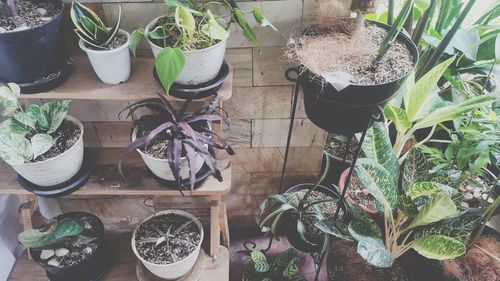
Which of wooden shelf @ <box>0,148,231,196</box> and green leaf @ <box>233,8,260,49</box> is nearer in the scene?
green leaf @ <box>233,8,260,49</box>

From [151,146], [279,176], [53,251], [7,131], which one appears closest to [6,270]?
[53,251]

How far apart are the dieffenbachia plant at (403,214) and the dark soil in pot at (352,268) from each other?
151 millimetres

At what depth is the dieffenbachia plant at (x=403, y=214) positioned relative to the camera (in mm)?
1074

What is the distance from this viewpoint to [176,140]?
41.8 inches

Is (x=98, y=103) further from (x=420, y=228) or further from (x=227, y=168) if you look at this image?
(x=420, y=228)

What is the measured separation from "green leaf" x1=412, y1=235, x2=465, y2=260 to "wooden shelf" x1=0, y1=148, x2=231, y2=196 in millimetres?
556

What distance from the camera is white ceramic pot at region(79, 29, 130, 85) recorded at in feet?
3.48

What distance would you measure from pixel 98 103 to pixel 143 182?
0.31 m

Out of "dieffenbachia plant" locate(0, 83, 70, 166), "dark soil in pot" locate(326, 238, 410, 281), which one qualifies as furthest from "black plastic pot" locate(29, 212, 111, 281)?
"dark soil in pot" locate(326, 238, 410, 281)

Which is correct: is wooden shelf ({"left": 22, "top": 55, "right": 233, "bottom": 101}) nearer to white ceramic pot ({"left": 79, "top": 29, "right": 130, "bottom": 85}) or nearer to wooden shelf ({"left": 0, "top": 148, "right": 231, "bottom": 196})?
white ceramic pot ({"left": 79, "top": 29, "right": 130, "bottom": 85})

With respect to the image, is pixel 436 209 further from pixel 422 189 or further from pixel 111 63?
pixel 111 63

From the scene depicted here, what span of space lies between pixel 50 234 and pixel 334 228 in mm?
892

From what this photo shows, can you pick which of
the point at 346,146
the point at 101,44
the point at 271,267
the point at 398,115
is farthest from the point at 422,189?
the point at 101,44

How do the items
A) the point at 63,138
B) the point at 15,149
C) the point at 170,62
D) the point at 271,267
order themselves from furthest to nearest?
the point at 271,267
the point at 63,138
the point at 15,149
the point at 170,62
